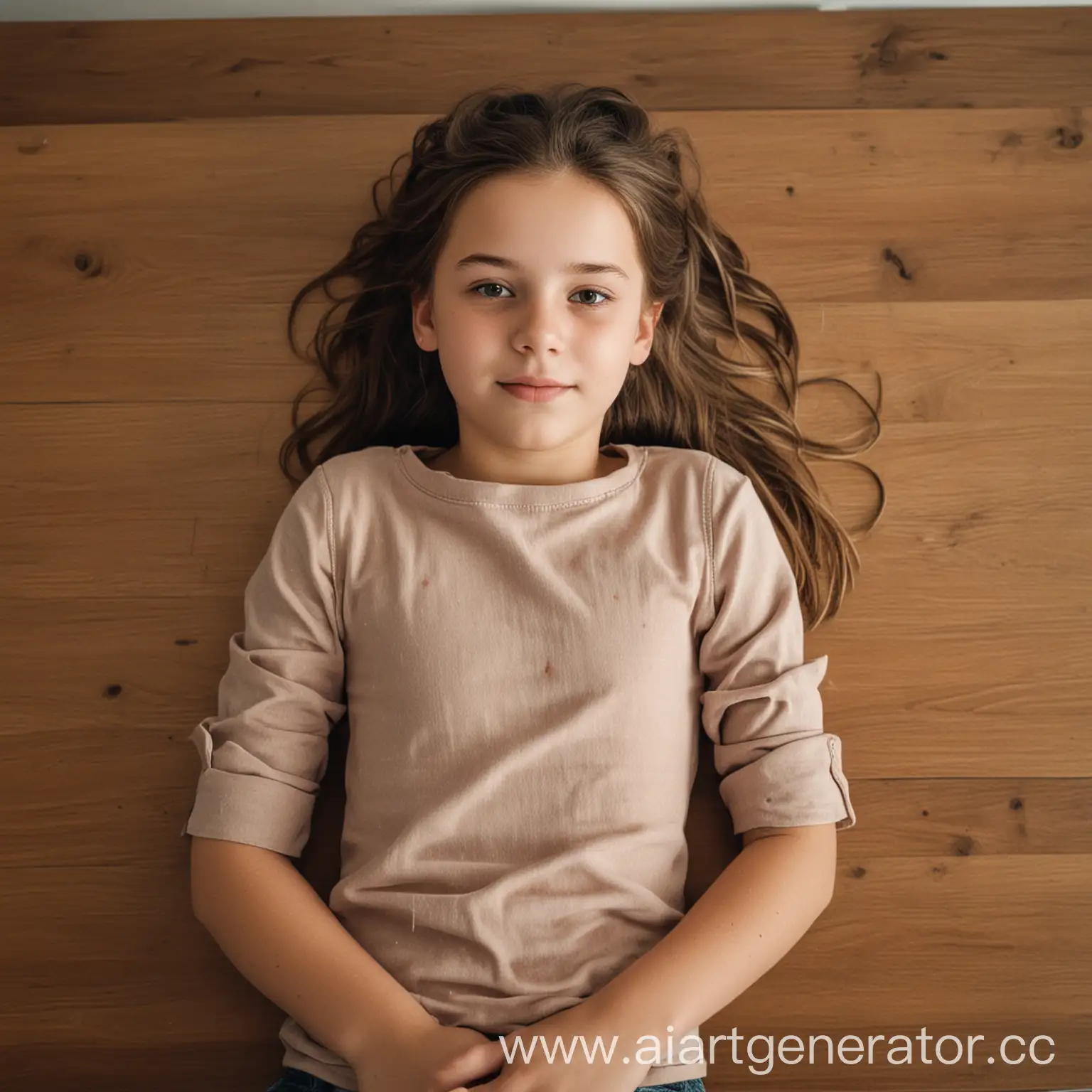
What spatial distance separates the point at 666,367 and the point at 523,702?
400 mm

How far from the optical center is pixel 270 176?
123 cm

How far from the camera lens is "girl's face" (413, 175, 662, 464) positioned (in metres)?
0.97

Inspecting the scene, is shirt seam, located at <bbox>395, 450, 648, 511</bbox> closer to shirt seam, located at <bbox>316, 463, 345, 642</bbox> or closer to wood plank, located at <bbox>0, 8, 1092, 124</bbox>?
shirt seam, located at <bbox>316, 463, 345, 642</bbox>

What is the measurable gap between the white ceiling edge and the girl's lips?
576 mm

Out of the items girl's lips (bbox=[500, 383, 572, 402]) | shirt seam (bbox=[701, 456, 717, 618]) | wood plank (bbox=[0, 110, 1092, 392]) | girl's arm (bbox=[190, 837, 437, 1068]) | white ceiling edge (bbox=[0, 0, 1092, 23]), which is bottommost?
girl's arm (bbox=[190, 837, 437, 1068])

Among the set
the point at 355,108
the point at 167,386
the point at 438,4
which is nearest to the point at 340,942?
the point at 167,386

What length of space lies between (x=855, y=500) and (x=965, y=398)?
6.4 inches

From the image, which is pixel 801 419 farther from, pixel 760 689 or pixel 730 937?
pixel 730 937

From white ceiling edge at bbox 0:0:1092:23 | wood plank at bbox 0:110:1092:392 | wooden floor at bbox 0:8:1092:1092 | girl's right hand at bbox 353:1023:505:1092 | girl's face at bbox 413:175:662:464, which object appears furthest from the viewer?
white ceiling edge at bbox 0:0:1092:23

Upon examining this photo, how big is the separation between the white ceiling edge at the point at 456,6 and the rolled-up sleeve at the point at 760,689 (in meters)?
0.62

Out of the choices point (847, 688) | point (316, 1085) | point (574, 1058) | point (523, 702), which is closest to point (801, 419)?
point (847, 688)

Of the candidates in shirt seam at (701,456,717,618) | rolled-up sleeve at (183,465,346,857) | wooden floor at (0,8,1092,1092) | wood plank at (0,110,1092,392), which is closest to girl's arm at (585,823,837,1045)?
wooden floor at (0,8,1092,1092)

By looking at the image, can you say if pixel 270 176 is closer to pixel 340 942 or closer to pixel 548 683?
pixel 548 683

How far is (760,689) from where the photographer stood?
0.99 meters
